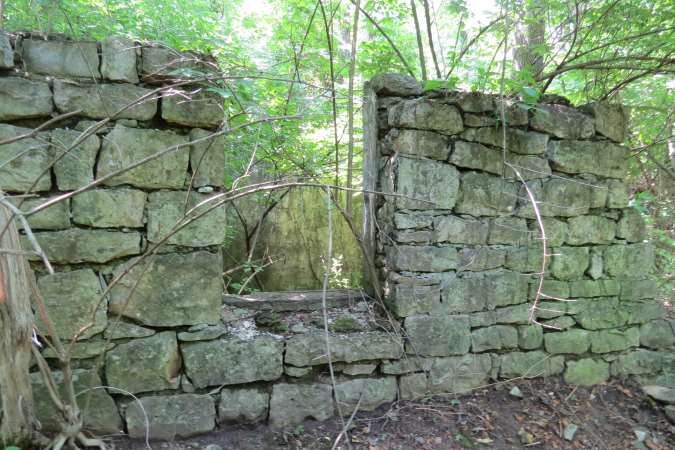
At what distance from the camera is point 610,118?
2.64 meters

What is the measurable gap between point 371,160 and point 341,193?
1409mm

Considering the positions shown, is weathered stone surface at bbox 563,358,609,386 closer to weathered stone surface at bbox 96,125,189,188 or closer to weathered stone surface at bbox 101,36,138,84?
weathered stone surface at bbox 96,125,189,188

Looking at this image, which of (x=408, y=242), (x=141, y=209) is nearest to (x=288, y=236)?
(x=408, y=242)

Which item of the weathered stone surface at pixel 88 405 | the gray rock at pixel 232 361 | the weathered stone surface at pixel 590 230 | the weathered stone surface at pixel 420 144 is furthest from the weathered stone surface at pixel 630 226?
the weathered stone surface at pixel 88 405

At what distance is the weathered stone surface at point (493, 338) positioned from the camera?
2.43 meters

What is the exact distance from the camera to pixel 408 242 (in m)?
2.31

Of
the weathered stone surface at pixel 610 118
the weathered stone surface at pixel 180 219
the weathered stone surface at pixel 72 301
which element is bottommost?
the weathered stone surface at pixel 72 301

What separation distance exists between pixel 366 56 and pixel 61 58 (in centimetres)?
237

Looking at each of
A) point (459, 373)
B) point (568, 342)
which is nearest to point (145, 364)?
point (459, 373)

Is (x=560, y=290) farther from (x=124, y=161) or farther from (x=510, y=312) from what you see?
(x=124, y=161)

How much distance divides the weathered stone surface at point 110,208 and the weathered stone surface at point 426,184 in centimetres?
133

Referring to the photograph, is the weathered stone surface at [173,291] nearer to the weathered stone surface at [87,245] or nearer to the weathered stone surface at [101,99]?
the weathered stone surface at [87,245]

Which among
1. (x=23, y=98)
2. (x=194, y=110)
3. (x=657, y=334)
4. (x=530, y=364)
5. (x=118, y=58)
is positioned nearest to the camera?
(x=23, y=98)

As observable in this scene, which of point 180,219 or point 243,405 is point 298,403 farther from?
→ point 180,219
